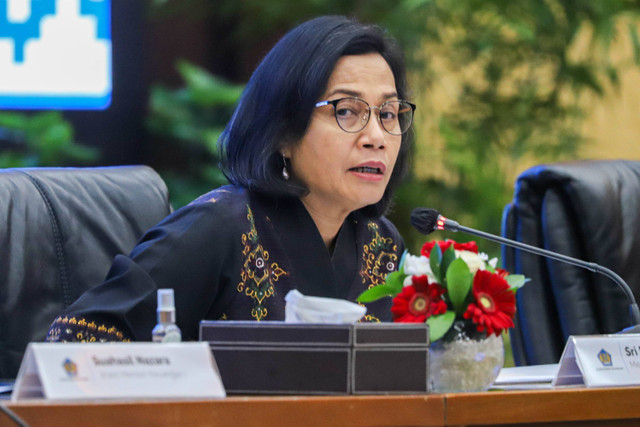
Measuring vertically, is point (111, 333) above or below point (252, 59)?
below

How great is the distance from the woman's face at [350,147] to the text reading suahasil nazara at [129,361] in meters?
0.76

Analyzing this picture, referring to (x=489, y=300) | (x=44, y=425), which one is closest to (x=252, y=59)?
(x=489, y=300)

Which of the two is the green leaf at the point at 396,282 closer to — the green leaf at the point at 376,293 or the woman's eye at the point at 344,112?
the green leaf at the point at 376,293

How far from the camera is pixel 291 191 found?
175 centimetres

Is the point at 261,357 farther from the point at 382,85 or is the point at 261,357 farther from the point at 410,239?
the point at 410,239

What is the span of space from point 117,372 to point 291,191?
31.0 inches

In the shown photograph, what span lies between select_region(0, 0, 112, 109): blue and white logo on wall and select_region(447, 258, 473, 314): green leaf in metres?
2.41

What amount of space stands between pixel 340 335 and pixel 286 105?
0.73 metres

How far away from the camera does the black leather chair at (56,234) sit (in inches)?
68.1

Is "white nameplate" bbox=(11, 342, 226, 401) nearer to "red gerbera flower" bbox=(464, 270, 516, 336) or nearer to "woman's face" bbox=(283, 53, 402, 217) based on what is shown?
"red gerbera flower" bbox=(464, 270, 516, 336)

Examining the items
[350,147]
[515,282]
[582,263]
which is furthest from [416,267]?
[350,147]

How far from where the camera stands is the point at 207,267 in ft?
5.27

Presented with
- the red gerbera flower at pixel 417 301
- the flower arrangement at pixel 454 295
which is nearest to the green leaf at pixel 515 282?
the flower arrangement at pixel 454 295

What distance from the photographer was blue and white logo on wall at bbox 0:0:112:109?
3264mm
